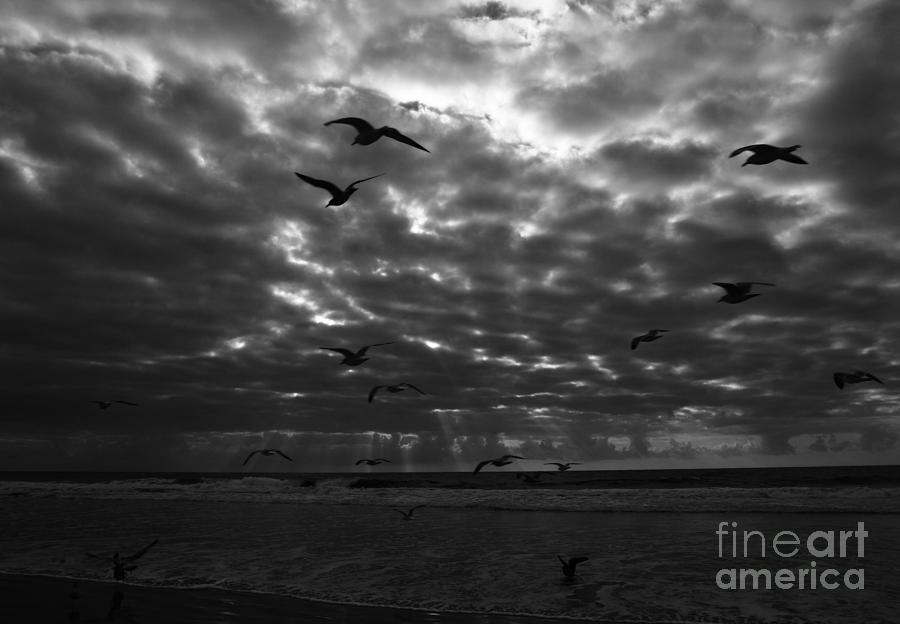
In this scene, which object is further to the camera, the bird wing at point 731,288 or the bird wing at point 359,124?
the bird wing at point 731,288

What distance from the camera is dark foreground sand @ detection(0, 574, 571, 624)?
10288mm

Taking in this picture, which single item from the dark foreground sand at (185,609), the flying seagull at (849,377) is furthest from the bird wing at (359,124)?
the flying seagull at (849,377)

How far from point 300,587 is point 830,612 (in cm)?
998

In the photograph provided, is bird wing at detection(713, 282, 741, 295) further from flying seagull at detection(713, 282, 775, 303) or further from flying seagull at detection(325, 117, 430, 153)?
flying seagull at detection(325, 117, 430, 153)

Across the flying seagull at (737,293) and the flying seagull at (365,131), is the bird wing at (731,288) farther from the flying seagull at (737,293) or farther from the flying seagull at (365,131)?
the flying seagull at (365,131)

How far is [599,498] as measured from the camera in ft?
117

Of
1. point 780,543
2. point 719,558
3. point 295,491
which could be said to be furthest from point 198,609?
point 295,491

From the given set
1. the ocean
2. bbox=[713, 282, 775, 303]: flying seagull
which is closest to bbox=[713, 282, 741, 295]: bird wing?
bbox=[713, 282, 775, 303]: flying seagull

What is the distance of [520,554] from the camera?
1683 cm

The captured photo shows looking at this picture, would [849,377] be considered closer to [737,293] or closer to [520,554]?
[737,293]

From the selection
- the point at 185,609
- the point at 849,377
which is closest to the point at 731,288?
the point at 849,377

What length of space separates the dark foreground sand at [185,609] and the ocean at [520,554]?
1.79 ft

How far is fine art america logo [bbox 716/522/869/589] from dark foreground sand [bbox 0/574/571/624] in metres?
5.60

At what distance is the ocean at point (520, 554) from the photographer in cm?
1185
